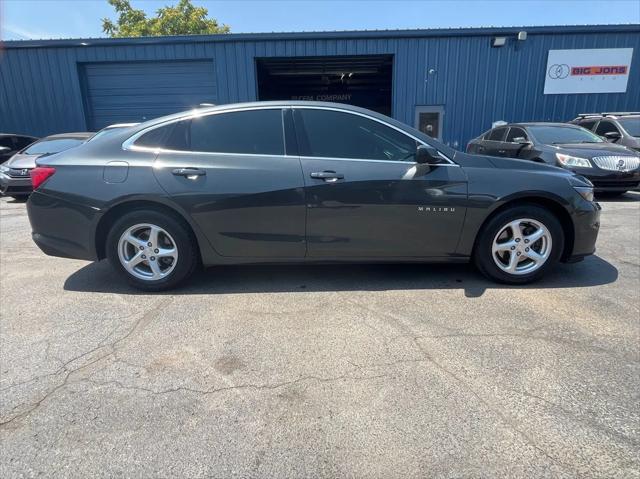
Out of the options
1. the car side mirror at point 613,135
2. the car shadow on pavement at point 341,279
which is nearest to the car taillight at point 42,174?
the car shadow on pavement at point 341,279

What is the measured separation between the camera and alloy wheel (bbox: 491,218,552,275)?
3689mm

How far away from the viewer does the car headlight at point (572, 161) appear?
779 cm

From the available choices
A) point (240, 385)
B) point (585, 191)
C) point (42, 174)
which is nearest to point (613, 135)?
point (585, 191)

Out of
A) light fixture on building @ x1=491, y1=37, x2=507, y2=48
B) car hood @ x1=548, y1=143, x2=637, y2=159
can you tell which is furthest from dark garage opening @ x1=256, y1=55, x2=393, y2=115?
car hood @ x1=548, y1=143, x2=637, y2=159

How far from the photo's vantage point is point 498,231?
367 centimetres

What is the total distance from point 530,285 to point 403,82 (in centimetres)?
1109

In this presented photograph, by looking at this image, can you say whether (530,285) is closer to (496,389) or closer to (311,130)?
(496,389)

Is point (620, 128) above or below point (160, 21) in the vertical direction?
below

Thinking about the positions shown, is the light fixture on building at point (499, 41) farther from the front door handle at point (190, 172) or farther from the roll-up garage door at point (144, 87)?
the front door handle at point (190, 172)

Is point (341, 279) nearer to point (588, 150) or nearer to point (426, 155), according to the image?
point (426, 155)

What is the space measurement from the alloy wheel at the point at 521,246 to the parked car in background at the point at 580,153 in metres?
4.87

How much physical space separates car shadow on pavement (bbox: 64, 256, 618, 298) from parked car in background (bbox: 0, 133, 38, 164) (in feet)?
29.0

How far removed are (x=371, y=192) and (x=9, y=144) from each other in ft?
38.7

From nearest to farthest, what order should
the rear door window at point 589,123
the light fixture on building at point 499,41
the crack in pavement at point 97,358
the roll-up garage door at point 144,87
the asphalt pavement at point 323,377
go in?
1. the asphalt pavement at point 323,377
2. the crack in pavement at point 97,358
3. the rear door window at point 589,123
4. the light fixture on building at point 499,41
5. the roll-up garage door at point 144,87
